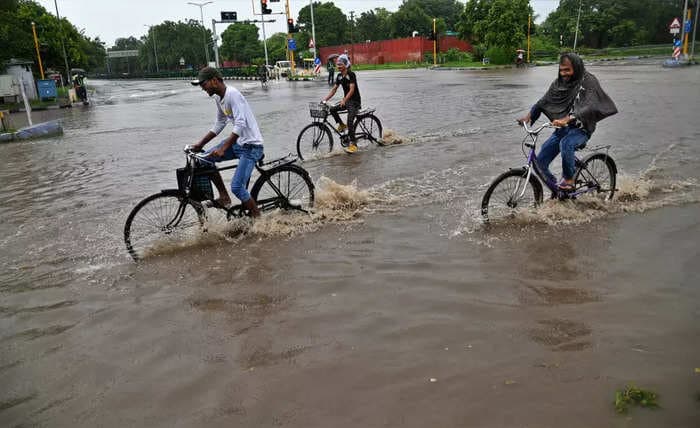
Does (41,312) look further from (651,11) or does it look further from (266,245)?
(651,11)

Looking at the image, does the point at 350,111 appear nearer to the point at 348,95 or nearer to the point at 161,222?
the point at 348,95

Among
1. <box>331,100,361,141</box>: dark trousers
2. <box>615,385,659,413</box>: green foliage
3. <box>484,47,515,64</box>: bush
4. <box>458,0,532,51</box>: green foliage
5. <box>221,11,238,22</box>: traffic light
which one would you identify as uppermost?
<box>221,11,238,22</box>: traffic light

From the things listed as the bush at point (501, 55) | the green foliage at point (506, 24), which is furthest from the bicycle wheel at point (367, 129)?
the green foliage at point (506, 24)

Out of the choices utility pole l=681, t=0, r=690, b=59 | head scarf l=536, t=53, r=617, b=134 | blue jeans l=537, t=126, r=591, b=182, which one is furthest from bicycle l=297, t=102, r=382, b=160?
utility pole l=681, t=0, r=690, b=59

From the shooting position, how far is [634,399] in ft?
10.4

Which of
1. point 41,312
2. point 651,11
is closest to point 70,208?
point 41,312

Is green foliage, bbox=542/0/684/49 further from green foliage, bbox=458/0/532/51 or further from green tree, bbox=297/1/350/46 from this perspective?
green tree, bbox=297/1/350/46

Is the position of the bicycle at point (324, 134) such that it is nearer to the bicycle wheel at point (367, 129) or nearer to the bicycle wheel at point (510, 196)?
the bicycle wheel at point (367, 129)

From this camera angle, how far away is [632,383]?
3.35m

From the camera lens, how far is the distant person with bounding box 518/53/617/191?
6074 mm

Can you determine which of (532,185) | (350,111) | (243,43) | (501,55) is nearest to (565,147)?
(532,185)

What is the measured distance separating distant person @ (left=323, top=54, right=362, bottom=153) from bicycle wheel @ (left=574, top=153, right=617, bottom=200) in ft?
16.5

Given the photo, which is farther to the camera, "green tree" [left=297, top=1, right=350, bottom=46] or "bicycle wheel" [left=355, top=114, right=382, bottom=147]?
"green tree" [left=297, top=1, right=350, bottom=46]

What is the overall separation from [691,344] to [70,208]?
26.2 ft
